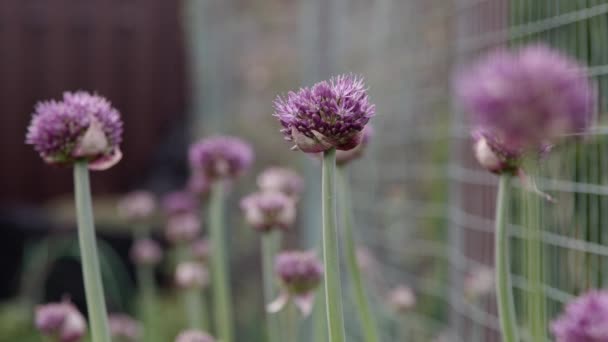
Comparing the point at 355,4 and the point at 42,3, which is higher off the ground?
the point at 42,3

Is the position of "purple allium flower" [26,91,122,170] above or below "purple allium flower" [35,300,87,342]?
above

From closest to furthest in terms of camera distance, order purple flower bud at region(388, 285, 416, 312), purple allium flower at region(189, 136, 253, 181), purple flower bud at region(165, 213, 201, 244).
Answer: purple allium flower at region(189, 136, 253, 181) → purple flower bud at region(388, 285, 416, 312) → purple flower bud at region(165, 213, 201, 244)

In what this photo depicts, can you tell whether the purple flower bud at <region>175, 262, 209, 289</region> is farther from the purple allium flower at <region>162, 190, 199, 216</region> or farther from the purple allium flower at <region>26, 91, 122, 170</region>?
the purple allium flower at <region>26, 91, 122, 170</region>

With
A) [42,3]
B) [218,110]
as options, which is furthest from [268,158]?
[42,3]

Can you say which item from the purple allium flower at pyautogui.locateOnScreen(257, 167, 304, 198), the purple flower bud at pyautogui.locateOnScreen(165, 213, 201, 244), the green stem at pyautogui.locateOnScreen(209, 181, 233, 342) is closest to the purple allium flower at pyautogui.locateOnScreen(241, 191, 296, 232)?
the green stem at pyautogui.locateOnScreen(209, 181, 233, 342)

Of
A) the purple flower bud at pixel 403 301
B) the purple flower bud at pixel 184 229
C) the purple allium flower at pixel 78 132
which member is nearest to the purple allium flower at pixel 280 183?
the purple flower bud at pixel 403 301

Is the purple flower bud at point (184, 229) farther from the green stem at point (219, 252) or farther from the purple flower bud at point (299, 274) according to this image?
the purple flower bud at point (299, 274)

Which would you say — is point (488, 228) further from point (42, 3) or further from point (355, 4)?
point (42, 3)
